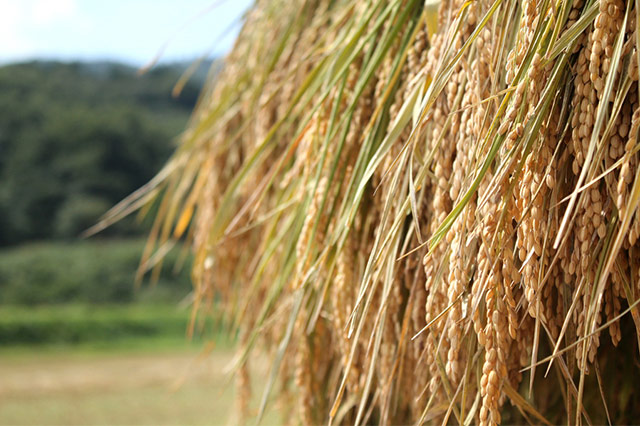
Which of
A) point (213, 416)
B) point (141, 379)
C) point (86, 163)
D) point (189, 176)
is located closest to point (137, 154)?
point (86, 163)

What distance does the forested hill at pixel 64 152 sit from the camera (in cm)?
1680

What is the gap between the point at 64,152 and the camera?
18.2 meters

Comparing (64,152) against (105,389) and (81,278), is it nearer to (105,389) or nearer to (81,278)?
(81,278)

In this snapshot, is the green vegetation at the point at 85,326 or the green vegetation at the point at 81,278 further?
the green vegetation at the point at 81,278

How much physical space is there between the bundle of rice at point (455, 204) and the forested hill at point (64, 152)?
16348 mm

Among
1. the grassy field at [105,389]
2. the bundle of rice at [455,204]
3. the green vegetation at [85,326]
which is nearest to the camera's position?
the bundle of rice at [455,204]

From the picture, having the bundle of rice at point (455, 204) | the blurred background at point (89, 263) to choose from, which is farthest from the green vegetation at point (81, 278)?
the bundle of rice at point (455, 204)

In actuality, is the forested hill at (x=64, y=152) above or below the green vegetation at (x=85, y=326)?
above

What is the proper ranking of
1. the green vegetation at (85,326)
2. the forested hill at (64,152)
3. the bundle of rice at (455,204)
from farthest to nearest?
1. the forested hill at (64,152)
2. the green vegetation at (85,326)
3. the bundle of rice at (455,204)

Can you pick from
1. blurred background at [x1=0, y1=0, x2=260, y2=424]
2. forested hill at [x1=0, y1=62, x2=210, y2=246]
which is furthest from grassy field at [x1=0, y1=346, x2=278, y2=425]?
forested hill at [x1=0, y1=62, x2=210, y2=246]

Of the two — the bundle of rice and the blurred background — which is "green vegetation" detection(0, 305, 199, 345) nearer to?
the blurred background

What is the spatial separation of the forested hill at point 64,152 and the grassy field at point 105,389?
8.10 m

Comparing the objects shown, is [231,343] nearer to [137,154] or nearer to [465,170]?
[465,170]

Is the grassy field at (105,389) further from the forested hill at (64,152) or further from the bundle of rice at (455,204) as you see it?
the forested hill at (64,152)
